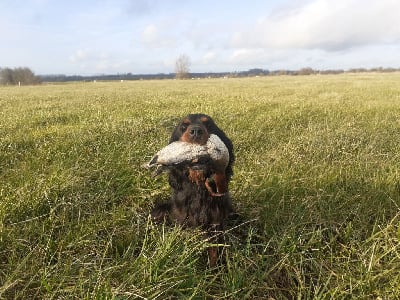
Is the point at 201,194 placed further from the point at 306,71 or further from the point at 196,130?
the point at 306,71

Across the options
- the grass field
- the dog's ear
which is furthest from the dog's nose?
the grass field

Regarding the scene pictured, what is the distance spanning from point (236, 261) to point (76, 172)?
5.94 ft

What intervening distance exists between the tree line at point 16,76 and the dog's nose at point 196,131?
260 ft

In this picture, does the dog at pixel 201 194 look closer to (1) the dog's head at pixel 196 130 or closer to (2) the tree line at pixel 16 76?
(1) the dog's head at pixel 196 130

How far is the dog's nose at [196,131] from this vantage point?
2.31 metres

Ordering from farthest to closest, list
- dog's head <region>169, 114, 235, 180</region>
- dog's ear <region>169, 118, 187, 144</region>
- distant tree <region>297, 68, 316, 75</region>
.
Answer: distant tree <region>297, 68, 316, 75</region>, dog's ear <region>169, 118, 187, 144</region>, dog's head <region>169, 114, 235, 180</region>

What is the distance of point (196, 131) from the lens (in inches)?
91.1

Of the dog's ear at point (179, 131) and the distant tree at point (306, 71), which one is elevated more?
the dog's ear at point (179, 131)

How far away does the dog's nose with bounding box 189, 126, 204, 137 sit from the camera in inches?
90.8

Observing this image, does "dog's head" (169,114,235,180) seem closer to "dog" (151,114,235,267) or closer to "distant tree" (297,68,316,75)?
"dog" (151,114,235,267)

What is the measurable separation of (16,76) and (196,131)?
274 ft

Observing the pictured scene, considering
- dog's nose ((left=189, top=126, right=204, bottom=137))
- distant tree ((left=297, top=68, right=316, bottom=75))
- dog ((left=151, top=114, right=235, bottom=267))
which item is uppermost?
dog's nose ((left=189, top=126, right=204, bottom=137))

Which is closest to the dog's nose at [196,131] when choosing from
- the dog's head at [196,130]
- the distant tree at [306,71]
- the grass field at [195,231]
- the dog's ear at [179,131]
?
the dog's head at [196,130]

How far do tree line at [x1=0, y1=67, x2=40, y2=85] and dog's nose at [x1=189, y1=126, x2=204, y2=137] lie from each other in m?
79.2
